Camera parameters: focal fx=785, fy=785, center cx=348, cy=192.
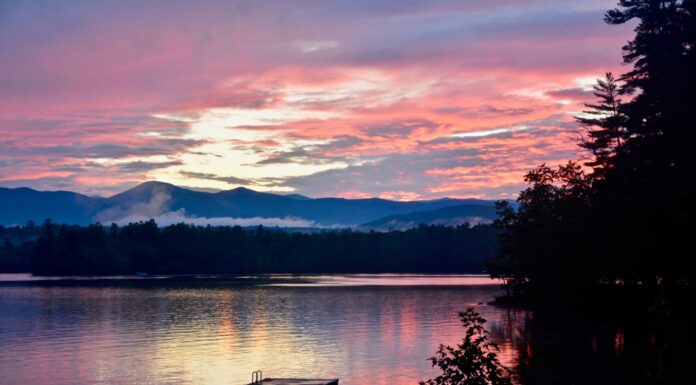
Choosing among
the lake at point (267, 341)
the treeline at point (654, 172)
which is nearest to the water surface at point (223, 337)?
the lake at point (267, 341)

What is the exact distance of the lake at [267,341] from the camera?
2154 inches

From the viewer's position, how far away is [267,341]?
7512 cm

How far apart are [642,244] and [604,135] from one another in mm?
39213

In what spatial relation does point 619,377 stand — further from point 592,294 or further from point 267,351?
point 592,294

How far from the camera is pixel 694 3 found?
2019 inches

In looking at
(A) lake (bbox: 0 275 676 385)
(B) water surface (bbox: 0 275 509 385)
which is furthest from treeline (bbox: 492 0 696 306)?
(B) water surface (bbox: 0 275 509 385)

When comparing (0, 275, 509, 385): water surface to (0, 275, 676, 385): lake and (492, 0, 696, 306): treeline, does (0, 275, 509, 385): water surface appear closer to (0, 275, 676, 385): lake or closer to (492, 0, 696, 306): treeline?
(0, 275, 676, 385): lake

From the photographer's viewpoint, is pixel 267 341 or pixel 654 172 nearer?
pixel 654 172

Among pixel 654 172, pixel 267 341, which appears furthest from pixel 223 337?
pixel 654 172

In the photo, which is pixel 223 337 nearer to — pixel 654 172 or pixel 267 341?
pixel 267 341

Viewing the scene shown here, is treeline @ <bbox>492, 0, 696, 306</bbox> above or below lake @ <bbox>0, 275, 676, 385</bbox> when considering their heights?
above

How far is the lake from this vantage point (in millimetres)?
54719

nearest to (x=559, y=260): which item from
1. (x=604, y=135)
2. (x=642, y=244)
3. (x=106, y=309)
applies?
(x=604, y=135)

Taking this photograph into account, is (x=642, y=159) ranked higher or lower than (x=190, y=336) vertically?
higher
